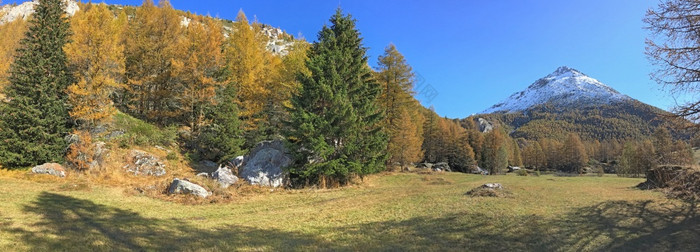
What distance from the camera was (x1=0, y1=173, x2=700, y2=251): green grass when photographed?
24.4 ft

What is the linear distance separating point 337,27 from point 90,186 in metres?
18.4

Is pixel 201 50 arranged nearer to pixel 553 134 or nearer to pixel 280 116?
pixel 280 116

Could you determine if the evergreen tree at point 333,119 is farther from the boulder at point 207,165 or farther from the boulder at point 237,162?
the boulder at point 207,165

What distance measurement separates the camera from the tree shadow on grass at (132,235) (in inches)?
273

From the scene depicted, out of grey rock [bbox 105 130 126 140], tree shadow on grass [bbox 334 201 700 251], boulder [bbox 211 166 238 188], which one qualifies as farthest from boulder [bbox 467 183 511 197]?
grey rock [bbox 105 130 126 140]

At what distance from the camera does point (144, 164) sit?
70.2 feet

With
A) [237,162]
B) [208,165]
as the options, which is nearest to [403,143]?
[237,162]

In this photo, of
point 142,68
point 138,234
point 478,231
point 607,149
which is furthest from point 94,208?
point 607,149

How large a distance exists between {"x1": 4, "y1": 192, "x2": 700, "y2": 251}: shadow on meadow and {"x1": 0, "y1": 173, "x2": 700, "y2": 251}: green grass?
2 cm

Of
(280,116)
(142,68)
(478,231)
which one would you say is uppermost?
(142,68)

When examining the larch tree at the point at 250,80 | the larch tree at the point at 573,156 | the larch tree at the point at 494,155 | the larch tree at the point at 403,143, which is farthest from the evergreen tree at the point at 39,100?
the larch tree at the point at 573,156

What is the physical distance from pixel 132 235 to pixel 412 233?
7470 mm

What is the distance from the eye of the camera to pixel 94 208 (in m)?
11.9

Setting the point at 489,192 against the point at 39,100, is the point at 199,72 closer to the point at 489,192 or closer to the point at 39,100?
the point at 39,100
